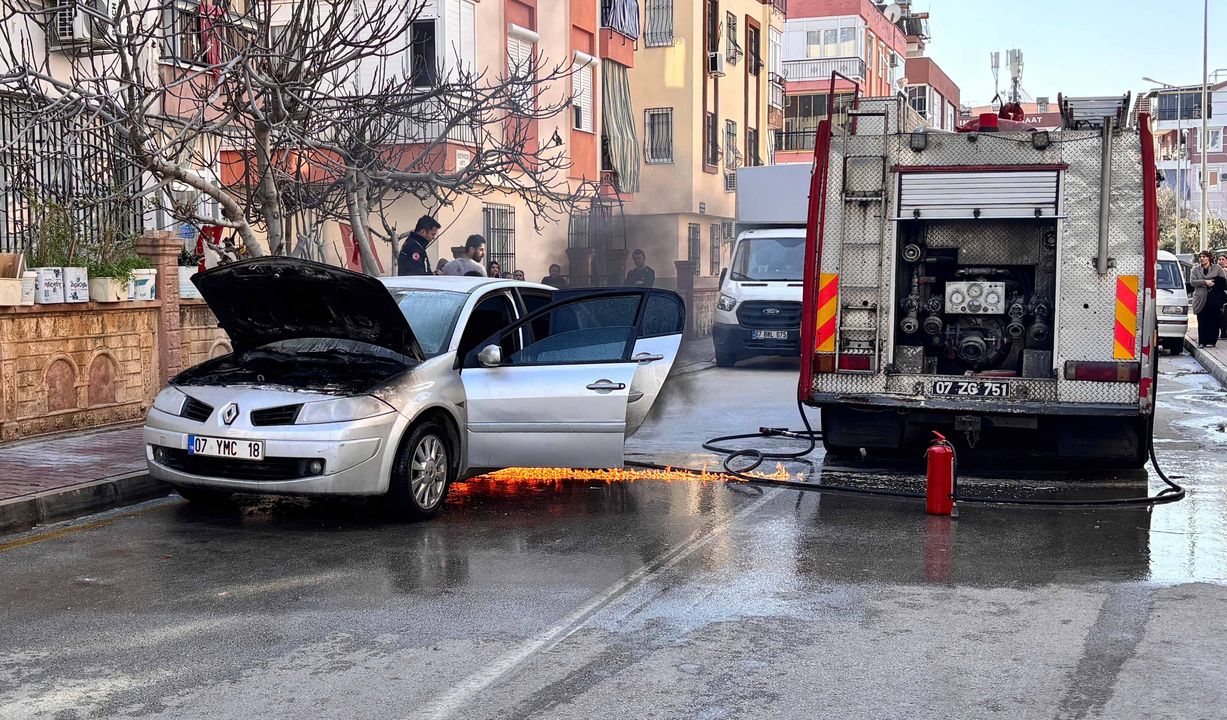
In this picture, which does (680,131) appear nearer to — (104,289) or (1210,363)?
(1210,363)

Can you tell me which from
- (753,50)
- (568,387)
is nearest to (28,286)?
(568,387)

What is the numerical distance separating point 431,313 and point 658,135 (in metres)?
29.5

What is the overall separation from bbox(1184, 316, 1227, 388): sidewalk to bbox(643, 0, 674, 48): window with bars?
1630cm

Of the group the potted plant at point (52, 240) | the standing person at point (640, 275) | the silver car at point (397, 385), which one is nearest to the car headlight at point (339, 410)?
the silver car at point (397, 385)

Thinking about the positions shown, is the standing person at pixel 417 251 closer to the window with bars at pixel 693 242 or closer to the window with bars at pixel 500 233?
the window with bars at pixel 500 233

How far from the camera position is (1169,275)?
26.2 meters

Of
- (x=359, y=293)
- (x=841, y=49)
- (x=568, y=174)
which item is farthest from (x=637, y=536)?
(x=841, y=49)

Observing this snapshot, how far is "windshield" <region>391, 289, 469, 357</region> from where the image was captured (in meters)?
8.91

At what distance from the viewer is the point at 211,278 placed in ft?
28.3

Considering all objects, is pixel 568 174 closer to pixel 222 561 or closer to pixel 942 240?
pixel 942 240

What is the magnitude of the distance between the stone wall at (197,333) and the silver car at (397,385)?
4828 millimetres

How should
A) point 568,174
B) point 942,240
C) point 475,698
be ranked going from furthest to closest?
point 568,174, point 942,240, point 475,698

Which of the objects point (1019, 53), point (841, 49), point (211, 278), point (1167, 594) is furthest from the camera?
point (1019, 53)

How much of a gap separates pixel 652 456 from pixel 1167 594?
5.32 metres
